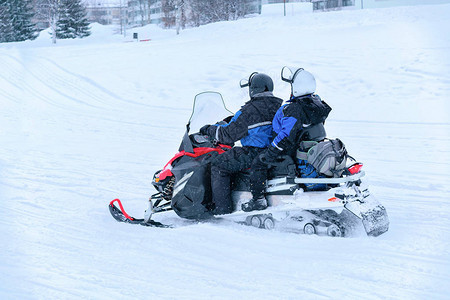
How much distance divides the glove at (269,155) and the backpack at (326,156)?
9.2 inches

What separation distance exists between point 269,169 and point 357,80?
9.28m

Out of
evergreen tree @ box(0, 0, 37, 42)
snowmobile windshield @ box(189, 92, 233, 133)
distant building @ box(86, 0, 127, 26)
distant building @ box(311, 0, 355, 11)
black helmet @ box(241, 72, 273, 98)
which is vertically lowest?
snowmobile windshield @ box(189, 92, 233, 133)

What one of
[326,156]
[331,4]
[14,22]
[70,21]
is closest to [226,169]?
[326,156]

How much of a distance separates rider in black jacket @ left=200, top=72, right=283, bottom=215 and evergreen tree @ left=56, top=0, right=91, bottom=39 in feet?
131

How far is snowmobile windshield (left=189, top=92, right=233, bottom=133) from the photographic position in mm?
5027

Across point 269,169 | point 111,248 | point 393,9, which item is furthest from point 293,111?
point 393,9

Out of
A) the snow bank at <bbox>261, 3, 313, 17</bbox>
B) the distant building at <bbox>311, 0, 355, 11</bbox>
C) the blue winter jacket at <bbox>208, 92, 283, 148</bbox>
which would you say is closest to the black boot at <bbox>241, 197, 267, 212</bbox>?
the blue winter jacket at <bbox>208, 92, 283, 148</bbox>

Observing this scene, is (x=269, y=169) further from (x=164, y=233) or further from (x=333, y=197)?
(x=164, y=233)

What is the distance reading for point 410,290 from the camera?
128 inches

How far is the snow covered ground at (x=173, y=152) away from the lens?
11.5 ft

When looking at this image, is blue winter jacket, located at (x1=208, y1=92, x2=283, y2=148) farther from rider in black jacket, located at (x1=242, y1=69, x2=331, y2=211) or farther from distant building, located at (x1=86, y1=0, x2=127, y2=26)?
distant building, located at (x1=86, y1=0, x2=127, y2=26)

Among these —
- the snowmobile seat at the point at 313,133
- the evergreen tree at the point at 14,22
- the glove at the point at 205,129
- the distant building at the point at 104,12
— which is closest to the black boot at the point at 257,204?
the snowmobile seat at the point at 313,133

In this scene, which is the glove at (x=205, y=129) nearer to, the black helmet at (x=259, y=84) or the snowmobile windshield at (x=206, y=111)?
the snowmobile windshield at (x=206, y=111)

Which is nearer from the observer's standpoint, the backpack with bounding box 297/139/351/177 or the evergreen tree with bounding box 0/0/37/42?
the backpack with bounding box 297/139/351/177
